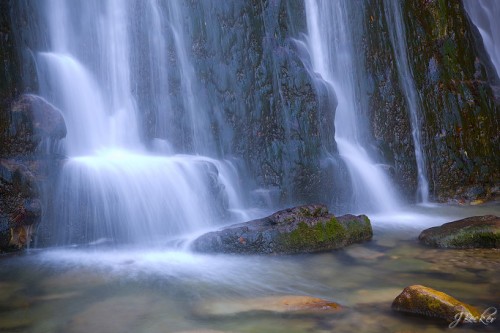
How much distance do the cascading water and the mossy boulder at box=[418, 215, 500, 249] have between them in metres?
4.44

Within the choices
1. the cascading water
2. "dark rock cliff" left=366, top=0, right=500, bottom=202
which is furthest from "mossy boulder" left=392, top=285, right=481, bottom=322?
"dark rock cliff" left=366, top=0, right=500, bottom=202

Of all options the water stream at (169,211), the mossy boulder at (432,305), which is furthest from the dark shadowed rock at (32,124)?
the mossy boulder at (432,305)


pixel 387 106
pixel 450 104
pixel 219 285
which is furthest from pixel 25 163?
pixel 450 104

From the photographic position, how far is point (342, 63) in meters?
14.1

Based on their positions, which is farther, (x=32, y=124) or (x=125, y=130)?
(x=125, y=130)

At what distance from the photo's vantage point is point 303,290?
18.4 ft

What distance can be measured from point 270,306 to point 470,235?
4103 mm

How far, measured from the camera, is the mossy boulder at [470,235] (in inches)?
280

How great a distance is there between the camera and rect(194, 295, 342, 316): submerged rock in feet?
15.5

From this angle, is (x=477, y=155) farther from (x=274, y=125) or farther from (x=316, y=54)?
(x=274, y=125)

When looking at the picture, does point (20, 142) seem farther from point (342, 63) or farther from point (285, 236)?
point (342, 63)

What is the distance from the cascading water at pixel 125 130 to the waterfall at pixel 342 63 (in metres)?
4.19

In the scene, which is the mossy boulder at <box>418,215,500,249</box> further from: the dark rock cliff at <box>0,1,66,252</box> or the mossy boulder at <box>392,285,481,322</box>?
the dark rock cliff at <box>0,1,66,252</box>

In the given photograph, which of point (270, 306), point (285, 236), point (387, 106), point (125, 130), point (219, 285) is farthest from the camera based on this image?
point (387, 106)
